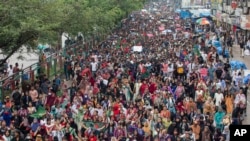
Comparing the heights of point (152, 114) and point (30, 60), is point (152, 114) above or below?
above

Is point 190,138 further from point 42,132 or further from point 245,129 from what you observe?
point 245,129

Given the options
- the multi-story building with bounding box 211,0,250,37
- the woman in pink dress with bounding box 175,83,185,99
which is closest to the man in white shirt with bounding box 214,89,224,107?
the woman in pink dress with bounding box 175,83,185,99

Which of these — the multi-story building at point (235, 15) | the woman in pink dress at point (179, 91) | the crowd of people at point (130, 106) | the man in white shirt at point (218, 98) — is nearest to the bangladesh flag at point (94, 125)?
the crowd of people at point (130, 106)

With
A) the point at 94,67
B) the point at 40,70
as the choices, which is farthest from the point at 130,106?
the point at 40,70

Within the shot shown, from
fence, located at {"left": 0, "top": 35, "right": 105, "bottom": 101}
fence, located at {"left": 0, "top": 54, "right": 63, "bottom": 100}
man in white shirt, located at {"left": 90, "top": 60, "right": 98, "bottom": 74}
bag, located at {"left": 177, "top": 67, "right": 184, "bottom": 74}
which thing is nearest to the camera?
fence, located at {"left": 0, "top": 54, "right": 63, "bottom": 100}

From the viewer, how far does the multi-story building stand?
47925 millimetres

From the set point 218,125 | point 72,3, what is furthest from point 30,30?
point 72,3

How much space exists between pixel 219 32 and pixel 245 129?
4568 centimetres

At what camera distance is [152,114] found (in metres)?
16.6

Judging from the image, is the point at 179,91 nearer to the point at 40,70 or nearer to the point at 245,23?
the point at 40,70

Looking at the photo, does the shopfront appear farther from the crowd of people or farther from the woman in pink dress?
the woman in pink dress

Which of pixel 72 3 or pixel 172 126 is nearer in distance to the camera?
pixel 172 126

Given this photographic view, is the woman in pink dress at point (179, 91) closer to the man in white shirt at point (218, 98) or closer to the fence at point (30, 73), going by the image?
the man in white shirt at point (218, 98)

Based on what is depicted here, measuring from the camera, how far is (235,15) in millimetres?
53000
